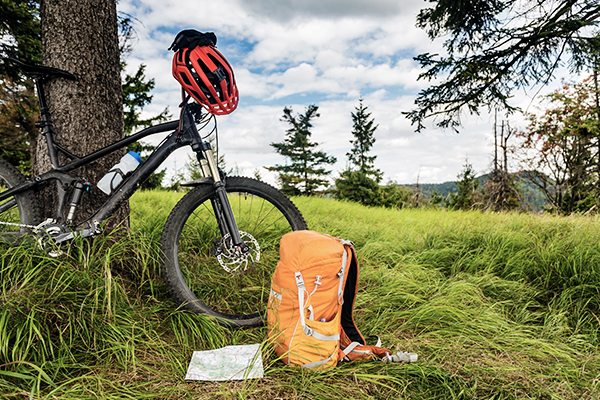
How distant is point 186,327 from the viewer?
1.86 metres

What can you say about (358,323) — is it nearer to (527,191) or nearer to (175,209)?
(175,209)

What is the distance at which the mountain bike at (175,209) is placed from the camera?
196cm

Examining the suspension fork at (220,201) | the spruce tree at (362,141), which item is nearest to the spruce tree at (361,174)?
the spruce tree at (362,141)

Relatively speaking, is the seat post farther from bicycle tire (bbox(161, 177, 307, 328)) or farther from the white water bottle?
bicycle tire (bbox(161, 177, 307, 328))

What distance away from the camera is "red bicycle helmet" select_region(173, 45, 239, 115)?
6.33ft

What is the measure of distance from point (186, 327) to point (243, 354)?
44 centimetres

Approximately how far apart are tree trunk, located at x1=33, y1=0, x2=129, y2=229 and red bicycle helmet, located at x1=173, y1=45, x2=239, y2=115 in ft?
2.35

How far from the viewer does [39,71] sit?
2.07 metres

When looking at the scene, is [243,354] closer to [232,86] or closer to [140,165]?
[140,165]

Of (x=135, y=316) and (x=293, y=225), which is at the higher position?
(x=293, y=225)

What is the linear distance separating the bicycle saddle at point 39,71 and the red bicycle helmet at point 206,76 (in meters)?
0.83

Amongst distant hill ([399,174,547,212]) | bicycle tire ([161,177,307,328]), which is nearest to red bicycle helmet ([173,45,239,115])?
bicycle tire ([161,177,307,328])

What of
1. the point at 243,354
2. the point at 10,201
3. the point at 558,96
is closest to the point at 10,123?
the point at 10,201

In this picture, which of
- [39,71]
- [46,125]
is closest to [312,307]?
[46,125]
